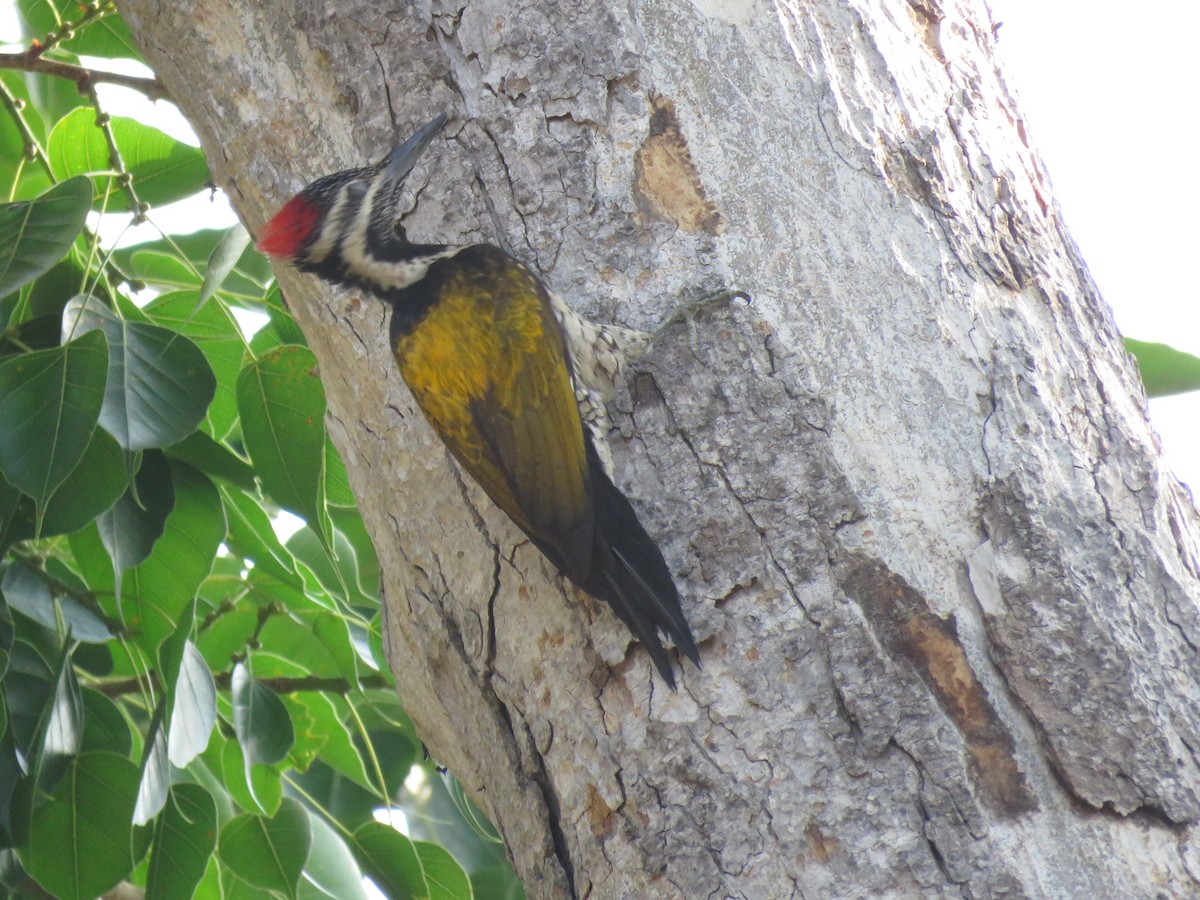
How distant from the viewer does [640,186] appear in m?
1.89

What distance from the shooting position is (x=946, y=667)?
5.01 ft

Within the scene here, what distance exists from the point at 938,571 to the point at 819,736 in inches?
10.7

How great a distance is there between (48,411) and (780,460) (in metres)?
1.21

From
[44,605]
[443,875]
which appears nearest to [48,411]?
[44,605]

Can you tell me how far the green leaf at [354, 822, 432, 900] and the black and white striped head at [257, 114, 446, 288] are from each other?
119 cm

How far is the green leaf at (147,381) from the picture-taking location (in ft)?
6.73

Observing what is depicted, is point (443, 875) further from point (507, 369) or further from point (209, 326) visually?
point (209, 326)

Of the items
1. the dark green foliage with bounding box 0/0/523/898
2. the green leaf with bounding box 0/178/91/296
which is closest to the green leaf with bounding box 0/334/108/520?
the dark green foliage with bounding box 0/0/523/898

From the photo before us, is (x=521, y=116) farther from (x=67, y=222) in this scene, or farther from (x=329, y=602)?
(x=329, y=602)

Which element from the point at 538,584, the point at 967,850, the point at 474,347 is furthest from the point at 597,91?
the point at 967,850

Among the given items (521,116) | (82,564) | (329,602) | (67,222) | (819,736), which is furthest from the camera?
(329,602)

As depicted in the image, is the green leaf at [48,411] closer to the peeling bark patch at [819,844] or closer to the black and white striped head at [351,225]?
the black and white striped head at [351,225]

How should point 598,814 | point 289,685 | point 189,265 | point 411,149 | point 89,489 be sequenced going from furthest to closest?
point 289,685 → point 189,265 → point 89,489 → point 411,149 → point 598,814

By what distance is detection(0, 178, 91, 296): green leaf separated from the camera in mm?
2076
